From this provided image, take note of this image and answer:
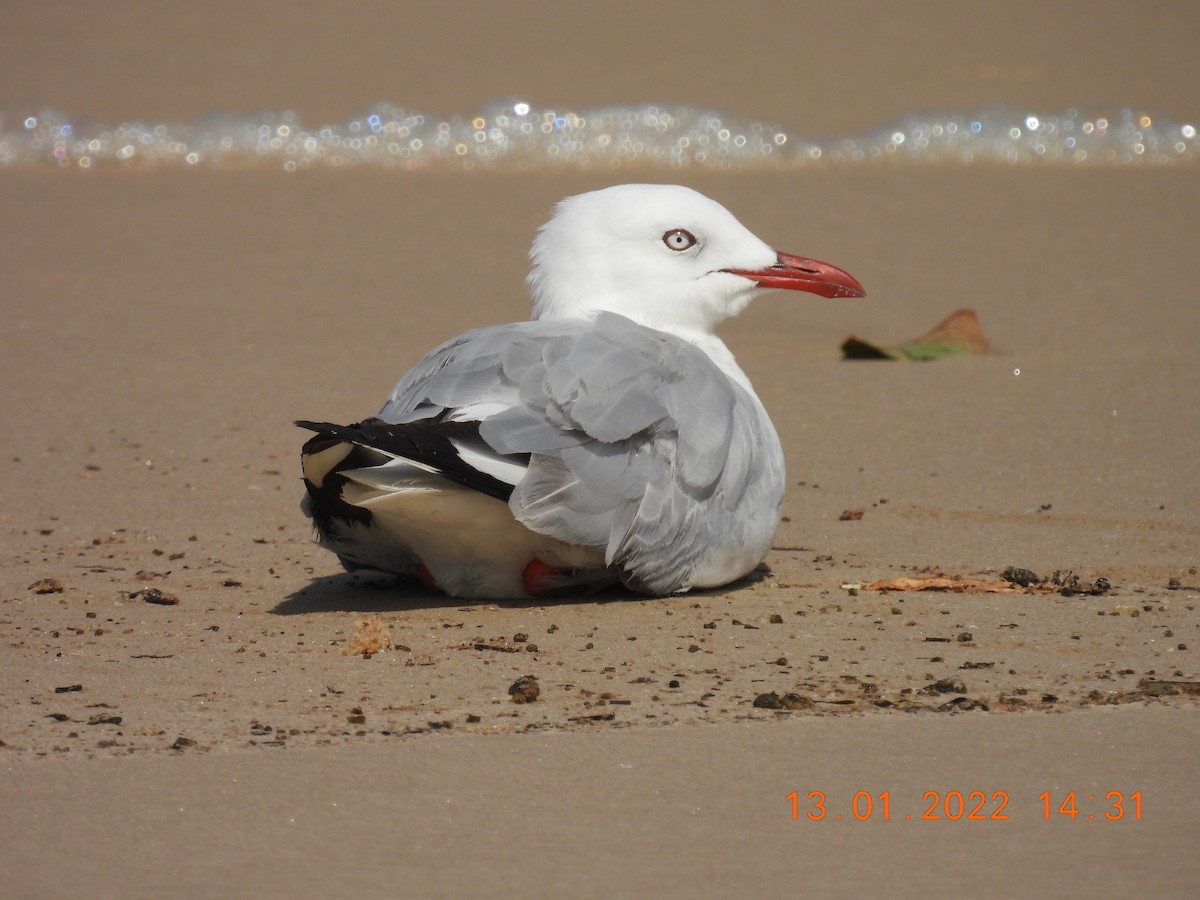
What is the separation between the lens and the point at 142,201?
35.2 ft

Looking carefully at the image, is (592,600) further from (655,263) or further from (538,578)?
(655,263)

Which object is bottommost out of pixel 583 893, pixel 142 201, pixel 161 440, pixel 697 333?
pixel 583 893

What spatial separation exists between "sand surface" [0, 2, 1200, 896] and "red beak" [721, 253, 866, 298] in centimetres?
75

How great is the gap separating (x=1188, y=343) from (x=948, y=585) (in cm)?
370

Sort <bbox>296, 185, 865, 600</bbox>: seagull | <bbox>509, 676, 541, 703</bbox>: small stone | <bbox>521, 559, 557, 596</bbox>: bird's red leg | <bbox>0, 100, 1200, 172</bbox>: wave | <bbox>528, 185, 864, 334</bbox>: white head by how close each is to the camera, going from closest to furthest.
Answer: <bbox>509, 676, 541, 703</bbox>: small stone, <bbox>296, 185, 865, 600</bbox>: seagull, <bbox>521, 559, 557, 596</bbox>: bird's red leg, <bbox>528, 185, 864, 334</bbox>: white head, <bbox>0, 100, 1200, 172</bbox>: wave

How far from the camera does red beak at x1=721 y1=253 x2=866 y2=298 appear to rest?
4.85m

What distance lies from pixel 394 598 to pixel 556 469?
774mm

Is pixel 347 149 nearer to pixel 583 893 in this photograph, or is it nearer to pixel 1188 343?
pixel 1188 343

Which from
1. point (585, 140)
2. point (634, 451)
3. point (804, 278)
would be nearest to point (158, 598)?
point (634, 451)

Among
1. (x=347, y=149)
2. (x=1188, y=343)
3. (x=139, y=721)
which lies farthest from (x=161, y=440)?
(x=347, y=149)
